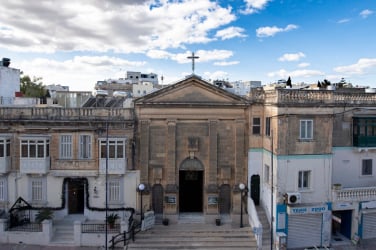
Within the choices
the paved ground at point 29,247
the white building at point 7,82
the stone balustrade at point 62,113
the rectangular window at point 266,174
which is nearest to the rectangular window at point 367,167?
the rectangular window at point 266,174

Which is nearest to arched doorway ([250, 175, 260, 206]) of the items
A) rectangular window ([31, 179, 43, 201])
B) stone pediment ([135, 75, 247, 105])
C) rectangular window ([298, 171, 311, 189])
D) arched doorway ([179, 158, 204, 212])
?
rectangular window ([298, 171, 311, 189])

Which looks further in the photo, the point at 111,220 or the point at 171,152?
the point at 171,152

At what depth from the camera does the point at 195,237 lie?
786 inches

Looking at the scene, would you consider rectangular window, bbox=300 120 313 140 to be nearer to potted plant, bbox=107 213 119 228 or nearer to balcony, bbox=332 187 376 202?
balcony, bbox=332 187 376 202

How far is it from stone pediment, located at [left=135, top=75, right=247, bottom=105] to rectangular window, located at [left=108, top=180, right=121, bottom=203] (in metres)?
5.47

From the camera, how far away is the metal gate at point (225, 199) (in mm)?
22234

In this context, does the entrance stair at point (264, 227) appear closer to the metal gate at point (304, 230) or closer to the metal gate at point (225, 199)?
the metal gate at point (304, 230)

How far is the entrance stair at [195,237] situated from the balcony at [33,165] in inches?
290

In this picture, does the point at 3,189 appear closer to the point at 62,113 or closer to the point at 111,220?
the point at 62,113

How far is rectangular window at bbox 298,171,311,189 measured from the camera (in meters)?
20.1

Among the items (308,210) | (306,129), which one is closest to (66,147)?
(306,129)

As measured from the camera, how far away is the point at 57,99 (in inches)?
1163

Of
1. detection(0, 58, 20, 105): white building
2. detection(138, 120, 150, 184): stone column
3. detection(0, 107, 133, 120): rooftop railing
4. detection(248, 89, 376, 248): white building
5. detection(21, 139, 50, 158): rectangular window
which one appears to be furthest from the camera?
detection(0, 58, 20, 105): white building

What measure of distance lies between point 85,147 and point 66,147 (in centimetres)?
122
